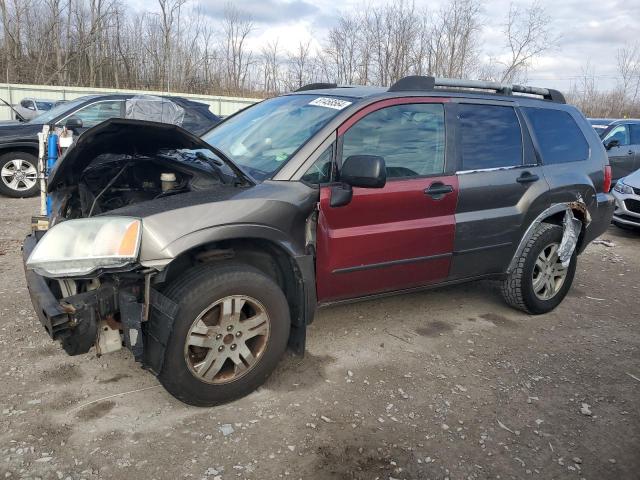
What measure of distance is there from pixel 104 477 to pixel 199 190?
4.81 ft

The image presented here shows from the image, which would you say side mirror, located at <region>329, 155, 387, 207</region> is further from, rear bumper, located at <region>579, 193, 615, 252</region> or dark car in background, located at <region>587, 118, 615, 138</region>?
dark car in background, located at <region>587, 118, 615, 138</region>

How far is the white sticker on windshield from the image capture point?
3.22m

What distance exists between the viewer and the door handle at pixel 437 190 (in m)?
3.36

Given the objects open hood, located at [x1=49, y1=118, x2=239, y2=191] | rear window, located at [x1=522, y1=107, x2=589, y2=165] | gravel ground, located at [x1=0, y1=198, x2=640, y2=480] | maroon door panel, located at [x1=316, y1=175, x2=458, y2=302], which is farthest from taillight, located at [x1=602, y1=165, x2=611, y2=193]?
open hood, located at [x1=49, y1=118, x2=239, y2=191]

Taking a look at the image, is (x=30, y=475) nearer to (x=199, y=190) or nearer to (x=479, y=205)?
(x=199, y=190)

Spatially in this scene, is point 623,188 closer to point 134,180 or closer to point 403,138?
point 403,138

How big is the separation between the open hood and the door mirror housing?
24.1 inches

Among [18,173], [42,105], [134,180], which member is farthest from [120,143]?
[42,105]

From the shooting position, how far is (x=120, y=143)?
9.64 ft

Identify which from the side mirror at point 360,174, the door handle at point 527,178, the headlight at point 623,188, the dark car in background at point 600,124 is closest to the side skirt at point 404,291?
the side mirror at point 360,174

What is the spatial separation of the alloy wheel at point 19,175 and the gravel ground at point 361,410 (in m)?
4.65

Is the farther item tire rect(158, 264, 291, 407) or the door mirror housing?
the door mirror housing

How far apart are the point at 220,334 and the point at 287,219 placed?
2.36ft

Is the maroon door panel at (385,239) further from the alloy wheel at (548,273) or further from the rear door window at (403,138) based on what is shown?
the alloy wheel at (548,273)
